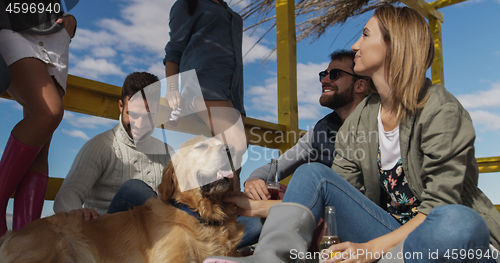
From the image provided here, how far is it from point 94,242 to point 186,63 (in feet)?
4.17

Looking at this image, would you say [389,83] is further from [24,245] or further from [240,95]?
[24,245]

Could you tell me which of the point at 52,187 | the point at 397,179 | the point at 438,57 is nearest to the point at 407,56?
the point at 397,179

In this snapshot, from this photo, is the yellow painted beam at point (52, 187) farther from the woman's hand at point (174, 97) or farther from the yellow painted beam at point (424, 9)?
the yellow painted beam at point (424, 9)

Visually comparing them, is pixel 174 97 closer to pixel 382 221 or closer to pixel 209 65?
pixel 209 65

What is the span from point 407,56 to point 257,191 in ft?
3.35

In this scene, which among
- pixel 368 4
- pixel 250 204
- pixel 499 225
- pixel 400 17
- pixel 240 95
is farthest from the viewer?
pixel 368 4

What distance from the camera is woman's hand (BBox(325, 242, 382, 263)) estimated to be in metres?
1.23

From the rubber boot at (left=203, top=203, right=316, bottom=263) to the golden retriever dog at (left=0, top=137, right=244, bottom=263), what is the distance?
0.66 meters

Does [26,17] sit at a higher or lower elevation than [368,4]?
lower

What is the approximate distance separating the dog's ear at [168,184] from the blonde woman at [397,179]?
49cm

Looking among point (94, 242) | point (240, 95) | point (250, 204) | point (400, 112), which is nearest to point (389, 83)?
point (400, 112)

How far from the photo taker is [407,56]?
161 cm

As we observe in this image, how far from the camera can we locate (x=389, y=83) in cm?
169

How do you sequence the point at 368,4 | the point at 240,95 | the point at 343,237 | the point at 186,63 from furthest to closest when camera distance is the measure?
1. the point at 368,4
2. the point at 240,95
3. the point at 186,63
4. the point at 343,237
